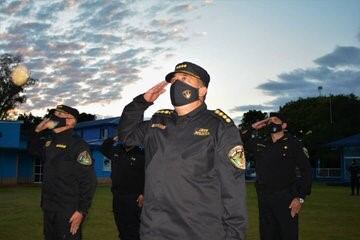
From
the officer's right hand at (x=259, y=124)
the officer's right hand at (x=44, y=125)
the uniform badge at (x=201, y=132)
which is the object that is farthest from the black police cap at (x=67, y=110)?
the uniform badge at (x=201, y=132)

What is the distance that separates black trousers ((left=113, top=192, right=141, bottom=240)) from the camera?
8.71 m

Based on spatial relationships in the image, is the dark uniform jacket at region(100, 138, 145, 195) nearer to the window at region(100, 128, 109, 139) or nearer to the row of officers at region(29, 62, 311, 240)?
the row of officers at region(29, 62, 311, 240)

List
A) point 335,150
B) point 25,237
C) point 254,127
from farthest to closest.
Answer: point 335,150, point 25,237, point 254,127

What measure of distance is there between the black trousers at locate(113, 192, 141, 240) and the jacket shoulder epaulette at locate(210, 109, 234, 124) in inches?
207

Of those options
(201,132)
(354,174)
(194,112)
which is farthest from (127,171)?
(354,174)

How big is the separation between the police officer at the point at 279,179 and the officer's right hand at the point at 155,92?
3645mm

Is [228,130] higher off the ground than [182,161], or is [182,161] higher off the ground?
[228,130]

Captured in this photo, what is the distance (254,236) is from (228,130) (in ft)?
27.9

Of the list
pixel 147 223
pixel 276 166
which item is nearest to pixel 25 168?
pixel 276 166

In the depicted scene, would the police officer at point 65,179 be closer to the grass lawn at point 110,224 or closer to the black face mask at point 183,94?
the black face mask at point 183,94

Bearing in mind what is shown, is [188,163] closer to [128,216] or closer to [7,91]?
[128,216]

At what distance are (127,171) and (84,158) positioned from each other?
2.37 m

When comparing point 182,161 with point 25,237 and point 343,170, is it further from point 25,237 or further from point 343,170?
point 343,170

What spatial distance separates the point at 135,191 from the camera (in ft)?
28.8
